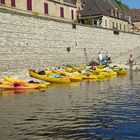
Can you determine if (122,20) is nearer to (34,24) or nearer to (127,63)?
(127,63)

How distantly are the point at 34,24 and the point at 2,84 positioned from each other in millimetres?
9738

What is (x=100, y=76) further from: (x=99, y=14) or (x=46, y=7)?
(x=99, y=14)

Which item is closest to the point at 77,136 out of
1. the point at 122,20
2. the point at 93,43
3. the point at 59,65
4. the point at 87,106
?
the point at 87,106

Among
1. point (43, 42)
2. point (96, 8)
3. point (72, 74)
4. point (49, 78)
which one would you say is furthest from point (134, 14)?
point (49, 78)

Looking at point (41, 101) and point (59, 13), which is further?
point (59, 13)

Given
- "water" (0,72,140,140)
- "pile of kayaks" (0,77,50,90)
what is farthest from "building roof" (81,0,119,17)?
"water" (0,72,140,140)

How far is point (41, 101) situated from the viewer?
16.9m

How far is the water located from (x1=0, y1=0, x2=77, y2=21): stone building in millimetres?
22645

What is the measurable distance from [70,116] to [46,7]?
113 feet

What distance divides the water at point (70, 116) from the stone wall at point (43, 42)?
8241 millimetres

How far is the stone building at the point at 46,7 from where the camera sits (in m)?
40.3

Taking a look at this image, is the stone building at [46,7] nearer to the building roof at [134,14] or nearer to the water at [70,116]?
the water at [70,116]

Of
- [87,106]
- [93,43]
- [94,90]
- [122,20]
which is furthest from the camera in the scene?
[122,20]

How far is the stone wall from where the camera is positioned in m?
26.7
